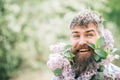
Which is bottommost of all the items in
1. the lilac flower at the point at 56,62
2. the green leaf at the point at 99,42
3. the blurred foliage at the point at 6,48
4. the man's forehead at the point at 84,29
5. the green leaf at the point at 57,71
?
the green leaf at the point at 57,71

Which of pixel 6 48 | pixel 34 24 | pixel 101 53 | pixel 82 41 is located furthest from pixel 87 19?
pixel 6 48

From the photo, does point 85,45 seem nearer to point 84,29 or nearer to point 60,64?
point 84,29

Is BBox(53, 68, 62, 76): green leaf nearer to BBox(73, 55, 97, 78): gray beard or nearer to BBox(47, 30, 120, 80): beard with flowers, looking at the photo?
BBox(47, 30, 120, 80): beard with flowers

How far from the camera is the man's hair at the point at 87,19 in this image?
555cm

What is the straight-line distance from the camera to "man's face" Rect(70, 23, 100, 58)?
5453mm

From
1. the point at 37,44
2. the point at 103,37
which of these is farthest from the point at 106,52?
the point at 37,44

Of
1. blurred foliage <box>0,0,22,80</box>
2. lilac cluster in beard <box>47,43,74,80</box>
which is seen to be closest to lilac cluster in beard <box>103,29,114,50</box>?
lilac cluster in beard <box>47,43,74,80</box>

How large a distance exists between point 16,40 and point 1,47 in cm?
80

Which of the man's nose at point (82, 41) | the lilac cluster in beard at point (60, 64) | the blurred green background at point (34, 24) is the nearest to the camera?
the man's nose at point (82, 41)

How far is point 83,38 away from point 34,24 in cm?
1018

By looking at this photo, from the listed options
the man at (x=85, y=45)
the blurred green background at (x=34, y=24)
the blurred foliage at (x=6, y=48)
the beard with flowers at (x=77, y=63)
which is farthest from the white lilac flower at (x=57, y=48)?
the blurred foliage at (x=6, y=48)

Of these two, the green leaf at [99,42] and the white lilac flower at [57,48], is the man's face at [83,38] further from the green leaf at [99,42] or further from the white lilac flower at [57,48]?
the white lilac flower at [57,48]

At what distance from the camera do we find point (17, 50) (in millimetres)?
16703

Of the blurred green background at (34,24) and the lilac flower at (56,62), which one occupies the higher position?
the blurred green background at (34,24)
